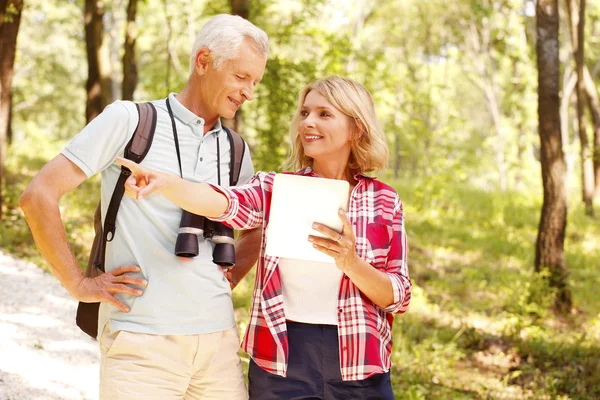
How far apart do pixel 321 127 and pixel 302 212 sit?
0.49 meters

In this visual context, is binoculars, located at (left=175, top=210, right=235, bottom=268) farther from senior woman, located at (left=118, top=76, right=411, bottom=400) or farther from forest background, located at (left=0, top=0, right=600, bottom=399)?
forest background, located at (left=0, top=0, right=600, bottom=399)

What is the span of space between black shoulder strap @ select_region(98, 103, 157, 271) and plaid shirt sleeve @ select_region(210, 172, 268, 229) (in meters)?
0.30

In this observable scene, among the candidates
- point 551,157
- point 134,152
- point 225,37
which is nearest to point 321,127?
point 225,37

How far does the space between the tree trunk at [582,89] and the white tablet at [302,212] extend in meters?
10.3

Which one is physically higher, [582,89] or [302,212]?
[582,89]

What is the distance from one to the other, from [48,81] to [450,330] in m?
30.7

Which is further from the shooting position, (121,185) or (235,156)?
(235,156)

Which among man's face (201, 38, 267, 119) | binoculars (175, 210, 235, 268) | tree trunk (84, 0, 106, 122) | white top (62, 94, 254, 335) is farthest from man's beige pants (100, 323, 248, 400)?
tree trunk (84, 0, 106, 122)

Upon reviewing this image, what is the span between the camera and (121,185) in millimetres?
2604

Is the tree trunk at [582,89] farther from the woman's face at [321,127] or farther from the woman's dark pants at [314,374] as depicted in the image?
the woman's dark pants at [314,374]

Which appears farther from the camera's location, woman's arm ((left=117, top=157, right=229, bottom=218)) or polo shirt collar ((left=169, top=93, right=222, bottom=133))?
polo shirt collar ((left=169, top=93, right=222, bottom=133))

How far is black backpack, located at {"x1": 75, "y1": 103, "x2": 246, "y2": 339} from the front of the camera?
2605 mm

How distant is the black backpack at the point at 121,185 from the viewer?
2.61 m

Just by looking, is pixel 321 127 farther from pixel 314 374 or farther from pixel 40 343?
pixel 40 343
